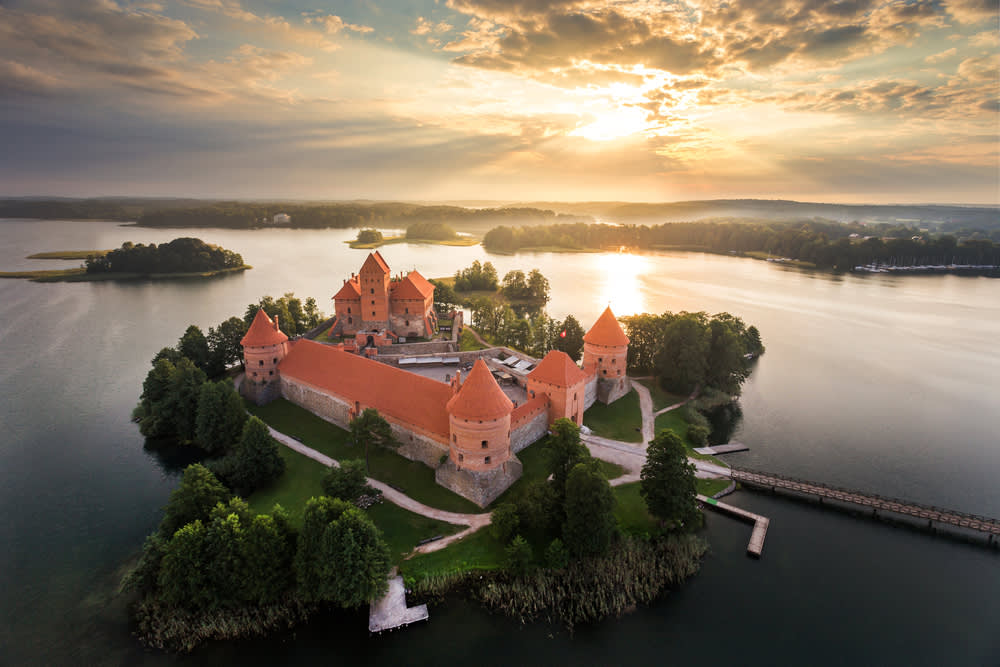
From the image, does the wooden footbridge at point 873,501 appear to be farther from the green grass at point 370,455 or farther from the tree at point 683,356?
the green grass at point 370,455

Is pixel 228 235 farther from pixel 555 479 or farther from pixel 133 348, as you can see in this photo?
pixel 555 479

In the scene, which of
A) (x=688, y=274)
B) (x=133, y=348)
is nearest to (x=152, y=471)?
(x=133, y=348)

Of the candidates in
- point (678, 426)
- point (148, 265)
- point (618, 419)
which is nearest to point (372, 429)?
point (618, 419)

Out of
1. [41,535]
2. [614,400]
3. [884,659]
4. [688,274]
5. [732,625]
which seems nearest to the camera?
[884,659]

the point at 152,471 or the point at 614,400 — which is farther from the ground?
the point at 614,400

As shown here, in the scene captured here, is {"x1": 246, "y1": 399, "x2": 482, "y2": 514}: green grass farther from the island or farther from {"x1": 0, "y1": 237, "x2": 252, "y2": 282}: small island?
{"x1": 0, "y1": 237, "x2": 252, "y2": 282}: small island

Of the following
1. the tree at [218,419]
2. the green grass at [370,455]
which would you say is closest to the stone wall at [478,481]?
the green grass at [370,455]
